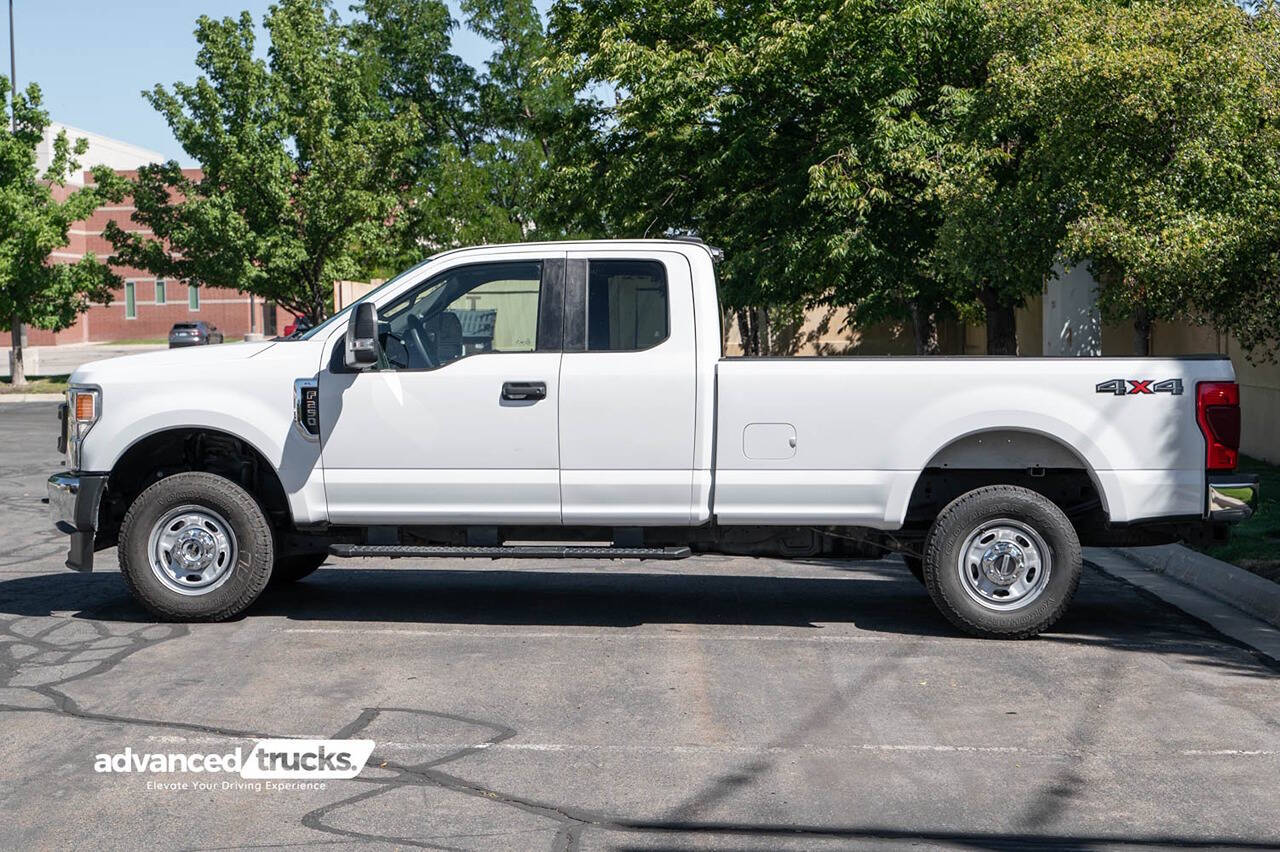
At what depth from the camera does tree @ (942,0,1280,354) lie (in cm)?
1198

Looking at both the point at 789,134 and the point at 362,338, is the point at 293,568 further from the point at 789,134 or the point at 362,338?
the point at 789,134

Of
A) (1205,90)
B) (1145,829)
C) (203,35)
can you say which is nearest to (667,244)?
(1145,829)

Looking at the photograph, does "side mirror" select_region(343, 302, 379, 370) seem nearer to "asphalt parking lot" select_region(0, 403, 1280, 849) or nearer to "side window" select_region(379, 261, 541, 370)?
"side window" select_region(379, 261, 541, 370)

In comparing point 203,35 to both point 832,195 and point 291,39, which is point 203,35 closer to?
point 291,39

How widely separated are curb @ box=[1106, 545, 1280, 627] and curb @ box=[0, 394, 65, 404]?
30522mm

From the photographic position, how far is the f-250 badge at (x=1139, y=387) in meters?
8.25

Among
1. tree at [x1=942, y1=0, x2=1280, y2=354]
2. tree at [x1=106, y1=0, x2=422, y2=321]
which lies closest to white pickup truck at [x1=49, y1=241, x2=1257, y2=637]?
tree at [x1=942, y1=0, x2=1280, y2=354]

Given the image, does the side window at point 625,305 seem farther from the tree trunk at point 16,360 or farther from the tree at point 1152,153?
the tree trunk at point 16,360

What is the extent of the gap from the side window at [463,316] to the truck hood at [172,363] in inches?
31.7

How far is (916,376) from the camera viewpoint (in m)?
8.34

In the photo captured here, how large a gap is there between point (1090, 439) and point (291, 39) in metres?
36.0

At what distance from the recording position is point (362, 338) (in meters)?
8.23

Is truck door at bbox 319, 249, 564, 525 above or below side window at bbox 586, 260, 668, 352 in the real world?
below

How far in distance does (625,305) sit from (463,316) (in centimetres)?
98
